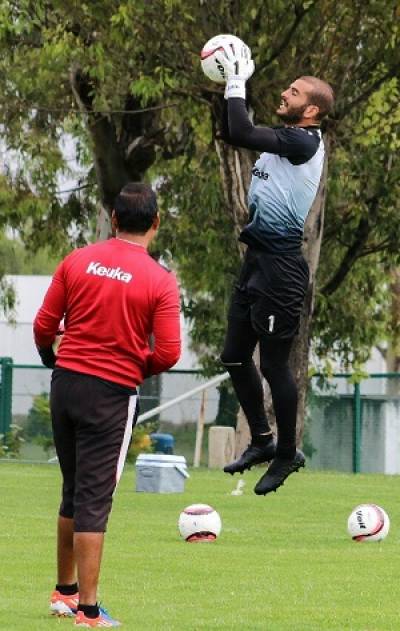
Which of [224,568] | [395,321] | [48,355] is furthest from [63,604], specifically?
[395,321]

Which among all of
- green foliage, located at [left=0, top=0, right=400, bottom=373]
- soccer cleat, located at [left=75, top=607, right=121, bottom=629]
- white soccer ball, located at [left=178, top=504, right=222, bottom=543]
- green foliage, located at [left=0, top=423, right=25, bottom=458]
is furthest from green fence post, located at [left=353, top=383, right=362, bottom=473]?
soccer cleat, located at [left=75, top=607, right=121, bottom=629]

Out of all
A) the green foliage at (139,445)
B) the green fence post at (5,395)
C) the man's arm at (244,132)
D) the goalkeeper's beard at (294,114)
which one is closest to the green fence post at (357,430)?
the green foliage at (139,445)

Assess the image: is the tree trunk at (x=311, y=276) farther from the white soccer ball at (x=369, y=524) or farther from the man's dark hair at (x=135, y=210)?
the man's dark hair at (x=135, y=210)

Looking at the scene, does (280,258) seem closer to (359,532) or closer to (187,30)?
(359,532)

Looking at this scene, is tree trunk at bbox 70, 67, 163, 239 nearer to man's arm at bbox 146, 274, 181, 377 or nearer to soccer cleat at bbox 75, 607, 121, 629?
man's arm at bbox 146, 274, 181, 377

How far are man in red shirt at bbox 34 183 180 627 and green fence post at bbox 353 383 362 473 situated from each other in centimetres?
2146

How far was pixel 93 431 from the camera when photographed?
28.6 ft

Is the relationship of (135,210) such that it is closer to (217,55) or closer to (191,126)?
(217,55)

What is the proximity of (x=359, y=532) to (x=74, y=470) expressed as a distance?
18.7ft

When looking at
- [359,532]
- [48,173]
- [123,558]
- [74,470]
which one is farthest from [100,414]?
[48,173]

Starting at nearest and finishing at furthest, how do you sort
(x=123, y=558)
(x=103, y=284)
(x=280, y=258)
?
(x=103, y=284)
(x=280, y=258)
(x=123, y=558)

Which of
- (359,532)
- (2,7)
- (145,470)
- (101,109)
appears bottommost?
(145,470)

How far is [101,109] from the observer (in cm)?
2895

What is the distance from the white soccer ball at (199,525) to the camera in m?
13.8
